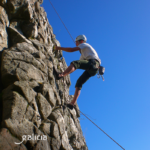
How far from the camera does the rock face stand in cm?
441

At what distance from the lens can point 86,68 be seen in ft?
24.1

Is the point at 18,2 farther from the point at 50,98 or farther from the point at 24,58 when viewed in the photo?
the point at 50,98

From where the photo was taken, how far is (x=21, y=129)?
4.39 m

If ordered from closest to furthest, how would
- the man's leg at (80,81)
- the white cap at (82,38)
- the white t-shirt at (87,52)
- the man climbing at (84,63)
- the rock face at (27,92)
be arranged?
the rock face at (27,92), the man climbing at (84,63), the white t-shirt at (87,52), the man's leg at (80,81), the white cap at (82,38)

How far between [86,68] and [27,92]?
2919 millimetres

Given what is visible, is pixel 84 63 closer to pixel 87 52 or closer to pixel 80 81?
pixel 87 52

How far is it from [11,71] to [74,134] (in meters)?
4.31

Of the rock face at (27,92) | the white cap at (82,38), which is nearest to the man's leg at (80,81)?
the rock face at (27,92)

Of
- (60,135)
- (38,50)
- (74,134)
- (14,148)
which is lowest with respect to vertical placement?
(14,148)

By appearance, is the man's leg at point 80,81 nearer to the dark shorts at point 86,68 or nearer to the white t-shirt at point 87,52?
the dark shorts at point 86,68

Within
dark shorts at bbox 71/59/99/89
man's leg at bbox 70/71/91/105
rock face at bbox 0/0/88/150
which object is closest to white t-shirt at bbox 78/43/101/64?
dark shorts at bbox 71/59/99/89

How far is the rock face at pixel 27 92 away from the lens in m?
4.41

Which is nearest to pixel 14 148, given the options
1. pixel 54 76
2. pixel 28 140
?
pixel 28 140

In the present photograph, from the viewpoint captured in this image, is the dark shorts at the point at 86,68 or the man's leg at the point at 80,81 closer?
the dark shorts at the point at 86,68
